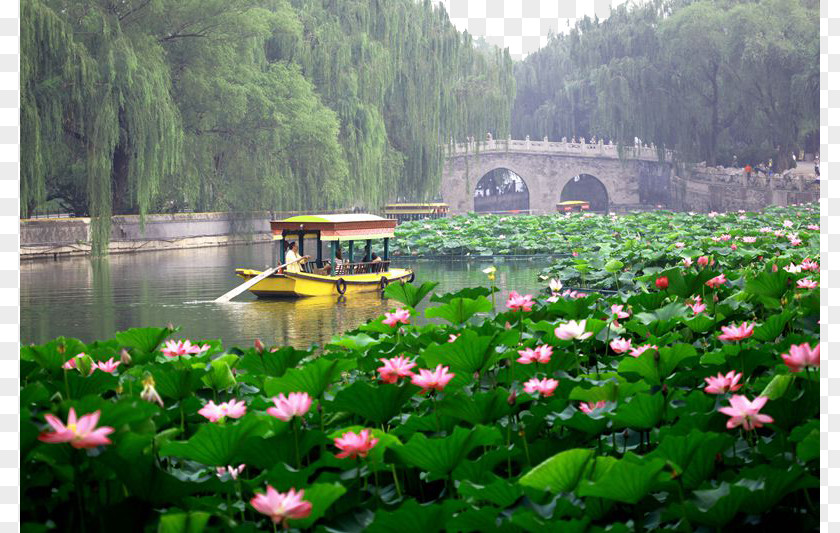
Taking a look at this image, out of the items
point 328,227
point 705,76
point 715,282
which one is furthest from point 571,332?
point 705,76

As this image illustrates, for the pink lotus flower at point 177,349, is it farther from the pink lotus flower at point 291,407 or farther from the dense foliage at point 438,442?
the pink lotus flower at point 291,407

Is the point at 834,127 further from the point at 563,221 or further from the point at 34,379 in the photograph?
the point at 563,221

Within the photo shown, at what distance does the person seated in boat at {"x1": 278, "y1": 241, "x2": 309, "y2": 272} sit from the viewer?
39.4 ft

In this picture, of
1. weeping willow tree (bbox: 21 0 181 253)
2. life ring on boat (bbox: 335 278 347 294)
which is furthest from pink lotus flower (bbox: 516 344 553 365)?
weeping willow tree (bbox: 21 0 181 253)

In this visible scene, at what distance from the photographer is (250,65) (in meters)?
19.0

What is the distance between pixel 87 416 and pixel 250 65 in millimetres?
18006

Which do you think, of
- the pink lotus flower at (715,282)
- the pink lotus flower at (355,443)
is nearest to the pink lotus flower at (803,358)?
the pink lotus flower at (355,443)

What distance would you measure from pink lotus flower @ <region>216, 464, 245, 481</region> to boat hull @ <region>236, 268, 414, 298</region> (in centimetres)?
958

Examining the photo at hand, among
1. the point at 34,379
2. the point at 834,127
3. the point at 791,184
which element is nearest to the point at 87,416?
the point at 34,379

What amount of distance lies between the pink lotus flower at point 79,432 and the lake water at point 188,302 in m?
6.79

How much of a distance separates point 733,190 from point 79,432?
1071 inches

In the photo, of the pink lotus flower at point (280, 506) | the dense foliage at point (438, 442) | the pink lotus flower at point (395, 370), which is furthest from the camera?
the pink lotus flower at point (395, 370)

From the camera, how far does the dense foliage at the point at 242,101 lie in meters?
14.2

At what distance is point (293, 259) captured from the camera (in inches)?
487
